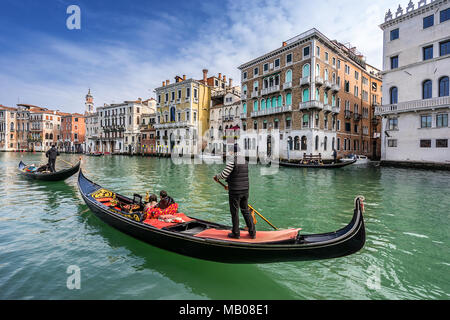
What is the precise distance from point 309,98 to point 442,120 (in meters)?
8.86

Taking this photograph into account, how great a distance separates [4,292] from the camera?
2754mm

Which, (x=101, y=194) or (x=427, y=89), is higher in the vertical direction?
(x=427, y=89)

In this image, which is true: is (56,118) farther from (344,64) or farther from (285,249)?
(285,249)

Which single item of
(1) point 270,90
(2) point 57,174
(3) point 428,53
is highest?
(3) point 428,53

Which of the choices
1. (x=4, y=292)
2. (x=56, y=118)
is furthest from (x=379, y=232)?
(x=56, y=118)

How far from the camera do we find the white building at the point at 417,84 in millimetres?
15609

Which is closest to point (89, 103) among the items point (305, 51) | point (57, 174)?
point (305, 51)

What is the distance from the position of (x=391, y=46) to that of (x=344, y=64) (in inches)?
230

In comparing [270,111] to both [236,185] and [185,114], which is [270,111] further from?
[236,185]

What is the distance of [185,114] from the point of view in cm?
3231

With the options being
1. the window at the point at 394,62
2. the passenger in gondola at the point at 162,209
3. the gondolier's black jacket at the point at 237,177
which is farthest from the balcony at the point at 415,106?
the passenger in gondola at the point at 162,209

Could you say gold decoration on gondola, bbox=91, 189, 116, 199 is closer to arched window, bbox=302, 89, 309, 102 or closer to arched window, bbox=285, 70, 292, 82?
arched window, bbox=302, 89, 309, 102

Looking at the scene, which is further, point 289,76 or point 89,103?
point 89,103
